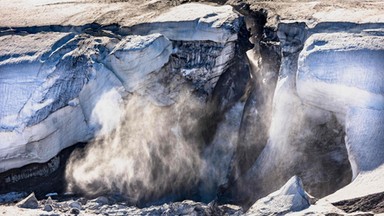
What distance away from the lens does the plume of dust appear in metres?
9.45

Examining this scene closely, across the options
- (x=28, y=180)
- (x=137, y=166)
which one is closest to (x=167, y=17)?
(x=137, y=166)

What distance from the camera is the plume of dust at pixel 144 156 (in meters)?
9.45

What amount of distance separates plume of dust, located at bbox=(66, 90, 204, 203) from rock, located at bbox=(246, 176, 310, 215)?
2370 millimetres

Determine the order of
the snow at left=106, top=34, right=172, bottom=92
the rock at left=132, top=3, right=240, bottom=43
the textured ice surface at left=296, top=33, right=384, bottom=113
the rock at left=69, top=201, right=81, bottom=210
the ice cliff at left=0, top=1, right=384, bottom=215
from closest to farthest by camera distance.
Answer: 1. the rock at left=69, top=201, right=81, bottom=210
2. the textured ice surface at left=296, top=33, right=384, bottom=113
3. the ice cliff at left=0, top=1, right=384, bottom=215
4. the snow at left=106, top=34, right=172, bottom=92
5. the rock at left=132, top=3, right=240, bottom=43

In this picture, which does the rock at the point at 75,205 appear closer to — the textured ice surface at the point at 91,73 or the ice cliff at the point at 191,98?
the ice cliff at the point at 191,98

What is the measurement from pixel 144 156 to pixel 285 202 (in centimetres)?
306

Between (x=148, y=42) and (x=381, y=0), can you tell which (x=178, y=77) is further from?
(x=381, y=0)

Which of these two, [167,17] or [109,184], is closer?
[109,184]

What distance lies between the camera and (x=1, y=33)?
412 inches

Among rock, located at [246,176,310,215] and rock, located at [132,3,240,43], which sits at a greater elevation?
rock, located at [132,3,240,43]

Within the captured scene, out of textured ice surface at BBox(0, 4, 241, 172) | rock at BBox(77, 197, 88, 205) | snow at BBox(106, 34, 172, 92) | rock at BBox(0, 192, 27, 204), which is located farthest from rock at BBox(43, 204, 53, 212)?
snow at BBox(106, 34, 172, 92)

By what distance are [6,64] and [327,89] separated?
16.1 feet

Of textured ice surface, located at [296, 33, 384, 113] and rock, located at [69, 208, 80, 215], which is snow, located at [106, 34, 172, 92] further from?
rock, located at [69, 208, 80, 215]

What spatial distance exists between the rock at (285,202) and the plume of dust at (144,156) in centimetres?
237
